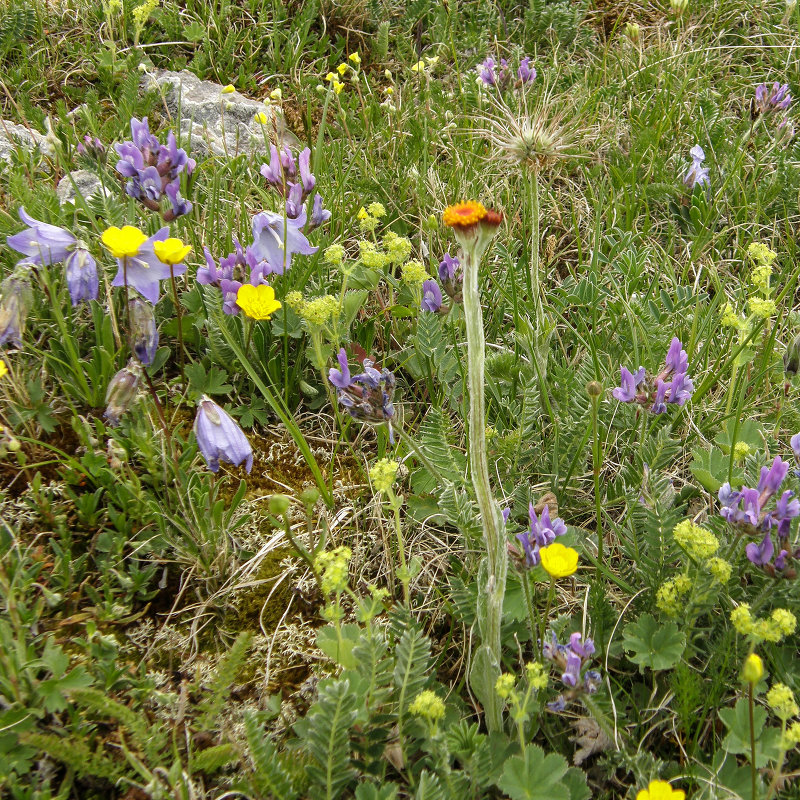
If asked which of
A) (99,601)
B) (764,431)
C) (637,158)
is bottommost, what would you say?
(99,601)

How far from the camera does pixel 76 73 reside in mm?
4035

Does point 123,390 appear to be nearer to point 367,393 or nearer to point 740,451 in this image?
point 367,393

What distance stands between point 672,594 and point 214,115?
3.17 metres

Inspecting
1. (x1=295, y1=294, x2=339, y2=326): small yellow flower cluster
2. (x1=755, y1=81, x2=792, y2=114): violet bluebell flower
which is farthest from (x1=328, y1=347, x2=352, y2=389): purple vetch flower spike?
(x1=755, y1=81, x2=792, y2=114): violet bluebell flower

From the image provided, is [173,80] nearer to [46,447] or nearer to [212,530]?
[46,447]

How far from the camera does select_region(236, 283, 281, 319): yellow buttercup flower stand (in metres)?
2.15

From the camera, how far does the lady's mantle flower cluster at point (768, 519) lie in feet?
5.60

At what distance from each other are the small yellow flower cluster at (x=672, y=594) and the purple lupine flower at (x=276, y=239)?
1477 millimetres

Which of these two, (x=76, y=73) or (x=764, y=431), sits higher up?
(x=76, y=73)

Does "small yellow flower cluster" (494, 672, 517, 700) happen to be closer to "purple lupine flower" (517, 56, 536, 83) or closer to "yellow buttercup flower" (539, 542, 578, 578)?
"yellow buttercup flower" (539, 542, 578, 578)

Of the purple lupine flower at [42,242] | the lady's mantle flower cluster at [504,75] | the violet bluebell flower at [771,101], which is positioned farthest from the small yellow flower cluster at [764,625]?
the lady's mantle flower cluster at [504,75]

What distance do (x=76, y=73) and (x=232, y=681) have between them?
348 cm

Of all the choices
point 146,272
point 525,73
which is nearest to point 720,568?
point 146,272

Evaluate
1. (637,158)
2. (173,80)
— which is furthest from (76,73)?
(637,158)
